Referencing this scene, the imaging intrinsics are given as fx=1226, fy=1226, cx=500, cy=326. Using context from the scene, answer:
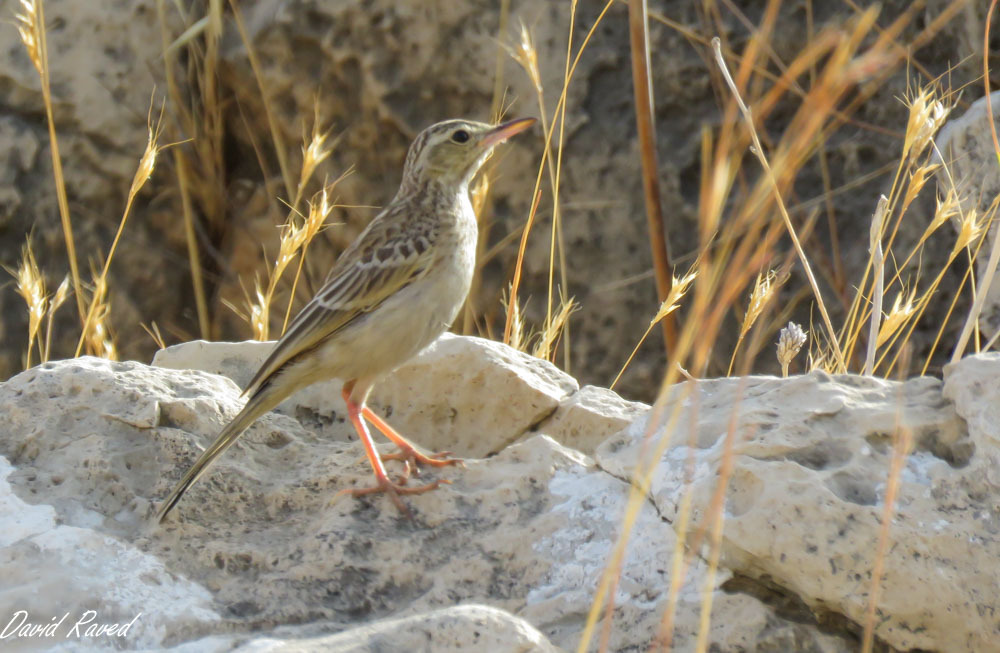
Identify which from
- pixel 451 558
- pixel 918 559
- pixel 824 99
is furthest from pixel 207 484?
pixel 824 99

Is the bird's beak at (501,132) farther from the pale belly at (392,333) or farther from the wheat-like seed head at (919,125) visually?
the wheat-like seed head at (919,125)

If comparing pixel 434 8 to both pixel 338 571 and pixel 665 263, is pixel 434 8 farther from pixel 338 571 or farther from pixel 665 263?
pixel 338 571

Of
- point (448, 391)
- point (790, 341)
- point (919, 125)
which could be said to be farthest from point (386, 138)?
point (919, 125)

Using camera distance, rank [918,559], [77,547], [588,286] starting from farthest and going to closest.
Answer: [588,286]
[77,547]
[918,559]

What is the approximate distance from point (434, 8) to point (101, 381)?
3.49 metres

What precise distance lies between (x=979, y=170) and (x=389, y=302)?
2.17m

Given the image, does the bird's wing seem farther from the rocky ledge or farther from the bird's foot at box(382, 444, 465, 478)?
the bird's foot at box(382, 444, 465, 478)

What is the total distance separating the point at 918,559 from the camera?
2535 mm

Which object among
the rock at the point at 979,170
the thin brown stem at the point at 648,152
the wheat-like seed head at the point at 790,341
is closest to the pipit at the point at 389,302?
the thin brown stem at the point at 648,152

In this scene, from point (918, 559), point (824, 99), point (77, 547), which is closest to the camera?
point (824, 99)

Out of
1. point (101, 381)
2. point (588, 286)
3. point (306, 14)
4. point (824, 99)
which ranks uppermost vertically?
point (824, 99)

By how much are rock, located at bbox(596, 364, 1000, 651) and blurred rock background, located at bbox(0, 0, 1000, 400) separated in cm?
296

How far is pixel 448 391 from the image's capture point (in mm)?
4039

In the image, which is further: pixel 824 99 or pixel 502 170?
pixel 502 170
